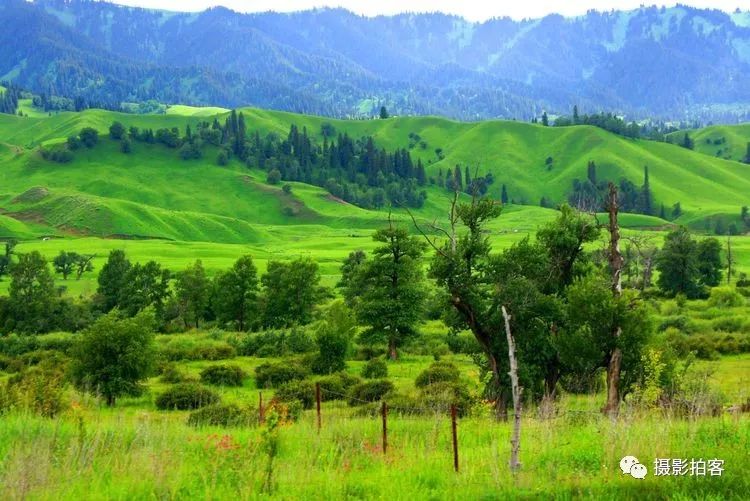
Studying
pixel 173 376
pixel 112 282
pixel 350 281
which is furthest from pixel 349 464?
pixel 112 282

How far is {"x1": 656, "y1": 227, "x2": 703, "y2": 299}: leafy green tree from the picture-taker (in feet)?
326

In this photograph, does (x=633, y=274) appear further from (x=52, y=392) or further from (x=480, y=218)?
(x=52, y=392)

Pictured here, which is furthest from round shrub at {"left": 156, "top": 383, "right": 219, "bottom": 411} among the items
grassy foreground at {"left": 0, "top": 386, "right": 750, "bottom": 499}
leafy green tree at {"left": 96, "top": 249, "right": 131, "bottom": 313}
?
leafy green tree at {"left": 96, "top": 249, "right": 131, "bottom": 313}

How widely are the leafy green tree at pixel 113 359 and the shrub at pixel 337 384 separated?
1221cm

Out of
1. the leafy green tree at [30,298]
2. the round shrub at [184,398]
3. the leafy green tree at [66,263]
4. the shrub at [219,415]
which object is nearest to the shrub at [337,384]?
the round shrub at [184,398]

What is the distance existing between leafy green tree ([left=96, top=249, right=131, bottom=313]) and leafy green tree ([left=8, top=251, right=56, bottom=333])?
804 cm

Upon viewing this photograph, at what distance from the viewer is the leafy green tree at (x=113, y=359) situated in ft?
151

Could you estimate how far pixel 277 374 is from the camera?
53344 millimetres

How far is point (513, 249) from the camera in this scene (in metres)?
34.8

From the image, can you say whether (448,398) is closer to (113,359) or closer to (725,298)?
(113,359)

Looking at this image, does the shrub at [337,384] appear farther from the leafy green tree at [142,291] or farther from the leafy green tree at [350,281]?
the leafy green tree at [142,291]

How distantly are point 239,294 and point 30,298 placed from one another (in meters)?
25.5

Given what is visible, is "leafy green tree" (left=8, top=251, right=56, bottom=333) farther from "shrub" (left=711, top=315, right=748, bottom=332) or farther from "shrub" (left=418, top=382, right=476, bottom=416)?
"shrub" (left=711, top=315, right=748, bottom=332)

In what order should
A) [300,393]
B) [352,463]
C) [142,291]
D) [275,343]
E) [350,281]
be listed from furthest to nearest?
[350,281] → [142,291] → [275,343] → [300,393] → [352,463]
